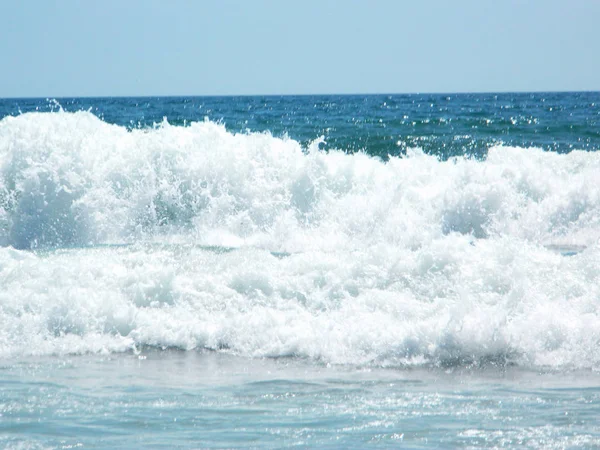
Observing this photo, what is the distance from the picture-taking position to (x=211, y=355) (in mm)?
6598

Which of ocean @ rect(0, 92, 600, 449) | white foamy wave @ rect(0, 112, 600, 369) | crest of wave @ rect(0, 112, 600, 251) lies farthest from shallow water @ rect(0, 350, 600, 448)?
crest of wave @ rect(0, 112, 600, 251)

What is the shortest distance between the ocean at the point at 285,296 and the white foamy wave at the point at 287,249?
3 centimetres

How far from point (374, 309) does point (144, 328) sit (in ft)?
7.08

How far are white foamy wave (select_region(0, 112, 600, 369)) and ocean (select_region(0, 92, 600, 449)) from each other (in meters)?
0.03

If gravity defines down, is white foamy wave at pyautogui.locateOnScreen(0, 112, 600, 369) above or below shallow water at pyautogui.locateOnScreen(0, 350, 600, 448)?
above

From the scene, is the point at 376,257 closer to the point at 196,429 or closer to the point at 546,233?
the point at 196,429

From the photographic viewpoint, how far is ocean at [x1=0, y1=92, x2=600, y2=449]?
189 inches

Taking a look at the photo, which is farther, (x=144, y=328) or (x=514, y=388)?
(x=144, y=328)

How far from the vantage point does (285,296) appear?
299 inches

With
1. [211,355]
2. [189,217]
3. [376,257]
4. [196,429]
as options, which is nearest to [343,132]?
[189,217]

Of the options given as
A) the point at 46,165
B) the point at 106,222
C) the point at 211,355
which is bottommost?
the point at 211,355

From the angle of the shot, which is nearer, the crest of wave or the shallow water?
the shallow water

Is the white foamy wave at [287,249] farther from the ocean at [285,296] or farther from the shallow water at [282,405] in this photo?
the shallow water at [282,405]

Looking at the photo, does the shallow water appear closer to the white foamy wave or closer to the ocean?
the ocean
